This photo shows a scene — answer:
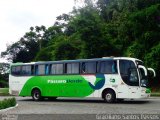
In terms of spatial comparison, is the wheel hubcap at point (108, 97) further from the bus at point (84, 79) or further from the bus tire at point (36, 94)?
the bus tire at point (36, 94)

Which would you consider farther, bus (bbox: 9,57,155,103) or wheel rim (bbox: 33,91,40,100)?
wheel rim (bbox: 33,91,40,100)

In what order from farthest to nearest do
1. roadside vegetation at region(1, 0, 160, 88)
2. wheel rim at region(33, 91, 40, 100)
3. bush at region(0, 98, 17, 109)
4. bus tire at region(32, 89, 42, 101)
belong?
1. roadside vegetation at region(1, 0, 160, 88)
2. wheel rim at region(33, 91, 40, 100)
3. bus tire at region(32, 89, 42, 101)
4. bush at region(0, 98, 17, 109)

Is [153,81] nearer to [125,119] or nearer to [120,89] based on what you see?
[120,89]

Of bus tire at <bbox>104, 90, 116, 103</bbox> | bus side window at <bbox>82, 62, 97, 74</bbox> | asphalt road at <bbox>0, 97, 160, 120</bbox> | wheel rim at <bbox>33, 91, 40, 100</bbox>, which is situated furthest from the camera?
wheel rim at <bbox>33, 91, 40, 100</bbox>

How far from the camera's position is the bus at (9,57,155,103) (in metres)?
25.2

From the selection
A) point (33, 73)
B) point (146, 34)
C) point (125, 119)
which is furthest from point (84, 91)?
point (146, 34)

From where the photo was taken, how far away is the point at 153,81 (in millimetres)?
44281

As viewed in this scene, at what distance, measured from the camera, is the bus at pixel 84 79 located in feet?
82.7

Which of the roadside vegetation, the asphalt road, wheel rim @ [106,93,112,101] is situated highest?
the roadside vegetation

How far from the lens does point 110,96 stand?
84.8 feet

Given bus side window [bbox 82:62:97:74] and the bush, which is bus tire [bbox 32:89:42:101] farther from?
the bush

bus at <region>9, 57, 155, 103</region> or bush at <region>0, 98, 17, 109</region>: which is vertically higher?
bus at <region>9, 57, 155, 103</region>

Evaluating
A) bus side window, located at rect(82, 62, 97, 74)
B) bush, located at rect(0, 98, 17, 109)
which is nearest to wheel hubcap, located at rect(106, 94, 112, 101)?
bus side window, located at rect(82, 62, 97, 74)

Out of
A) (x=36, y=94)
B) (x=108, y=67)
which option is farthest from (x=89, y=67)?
(x=36, y=94)
